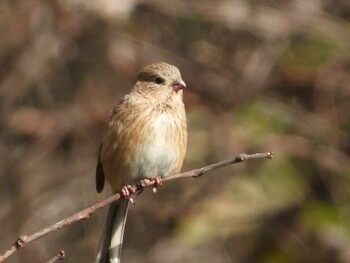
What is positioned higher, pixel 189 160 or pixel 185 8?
pixel 185 8

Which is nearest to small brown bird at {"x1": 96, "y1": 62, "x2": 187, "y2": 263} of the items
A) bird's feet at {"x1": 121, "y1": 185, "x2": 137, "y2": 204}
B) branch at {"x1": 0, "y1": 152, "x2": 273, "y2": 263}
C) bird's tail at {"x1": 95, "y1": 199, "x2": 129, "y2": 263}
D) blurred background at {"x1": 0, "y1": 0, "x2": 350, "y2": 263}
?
bird's tail at {"x1": 95, "y1": 199, "x2": 129, "y2": 263}

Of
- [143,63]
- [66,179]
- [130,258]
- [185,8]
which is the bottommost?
[130,258]

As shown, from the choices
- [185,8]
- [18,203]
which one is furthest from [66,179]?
[185,8]

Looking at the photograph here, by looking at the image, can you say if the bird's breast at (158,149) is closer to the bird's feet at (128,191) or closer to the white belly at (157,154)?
the white belly at (157,154)

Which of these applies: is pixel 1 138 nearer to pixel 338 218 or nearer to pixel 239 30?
pixel 239 30

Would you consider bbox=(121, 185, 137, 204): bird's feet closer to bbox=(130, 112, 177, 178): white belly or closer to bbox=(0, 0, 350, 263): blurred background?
bbox=(130, 112, 177, 178): white belly

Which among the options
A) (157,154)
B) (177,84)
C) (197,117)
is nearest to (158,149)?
(157,154)
